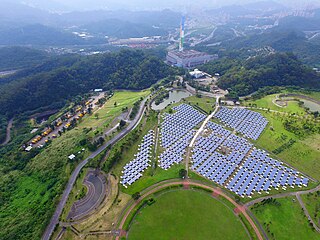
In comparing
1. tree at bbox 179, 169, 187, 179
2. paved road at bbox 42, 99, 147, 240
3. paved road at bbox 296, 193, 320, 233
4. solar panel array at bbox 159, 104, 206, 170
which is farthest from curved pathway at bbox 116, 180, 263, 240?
paved road at bbox 42, 99, 147, 240

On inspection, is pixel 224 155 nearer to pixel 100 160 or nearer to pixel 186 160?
pixel 186 160

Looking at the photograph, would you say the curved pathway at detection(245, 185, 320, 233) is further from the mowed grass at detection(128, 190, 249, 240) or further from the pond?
the pond

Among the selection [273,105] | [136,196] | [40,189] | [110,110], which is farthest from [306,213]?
[110,110]

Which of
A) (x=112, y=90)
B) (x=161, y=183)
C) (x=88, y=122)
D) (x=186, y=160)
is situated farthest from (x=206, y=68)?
(x=161, y=183)

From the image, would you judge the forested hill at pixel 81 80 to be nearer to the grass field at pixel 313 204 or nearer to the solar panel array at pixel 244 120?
the solar panel array at pixel 244 120

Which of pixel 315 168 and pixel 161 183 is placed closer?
pixel 161 183

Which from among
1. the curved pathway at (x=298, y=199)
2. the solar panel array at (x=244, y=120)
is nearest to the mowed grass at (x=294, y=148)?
the solar panel array at (x=244, y=120)
